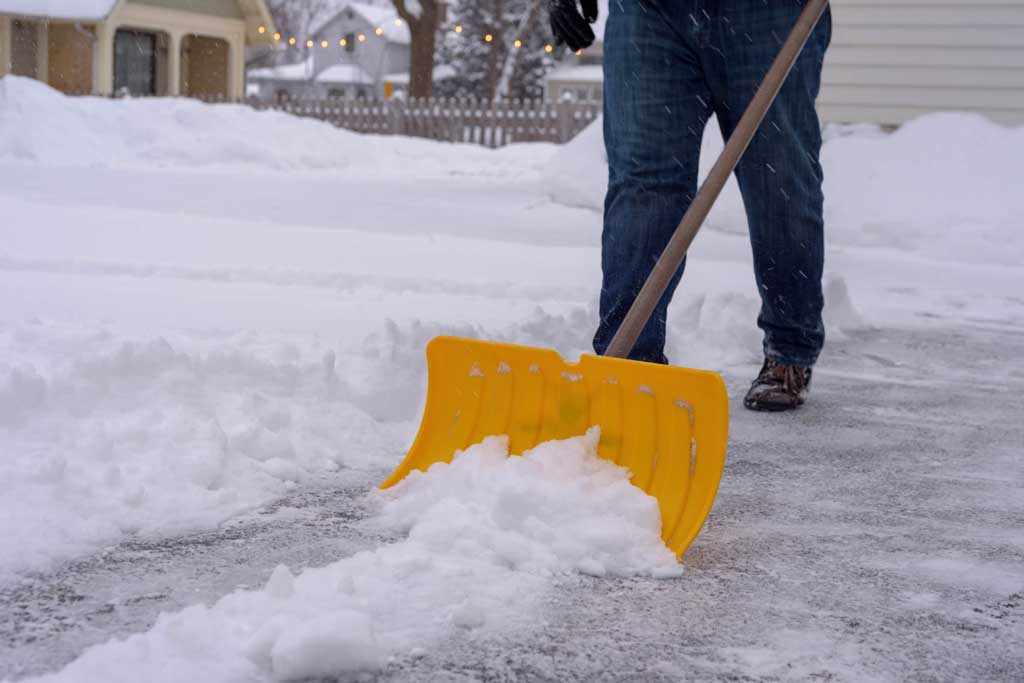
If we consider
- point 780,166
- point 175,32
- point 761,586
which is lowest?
point 761,586

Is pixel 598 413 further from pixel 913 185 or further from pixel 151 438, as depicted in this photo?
pixel 913 185

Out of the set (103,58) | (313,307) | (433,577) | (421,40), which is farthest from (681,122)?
(421,40)

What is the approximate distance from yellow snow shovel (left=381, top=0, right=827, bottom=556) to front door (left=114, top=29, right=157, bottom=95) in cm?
2564

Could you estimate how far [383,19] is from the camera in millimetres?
63875

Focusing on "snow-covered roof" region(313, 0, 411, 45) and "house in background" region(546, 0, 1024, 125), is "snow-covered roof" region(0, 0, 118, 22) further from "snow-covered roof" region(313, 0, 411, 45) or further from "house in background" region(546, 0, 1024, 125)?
"snow-covered roof" region(313, 0, 411, 45)

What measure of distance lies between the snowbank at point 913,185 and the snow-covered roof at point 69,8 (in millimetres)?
16025

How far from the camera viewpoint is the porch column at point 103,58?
23672 mm

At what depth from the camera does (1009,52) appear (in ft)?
32.7

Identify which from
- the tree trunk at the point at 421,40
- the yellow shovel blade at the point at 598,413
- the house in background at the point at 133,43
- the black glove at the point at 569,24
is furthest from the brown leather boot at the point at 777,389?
the tree trunk at the point at 421,40

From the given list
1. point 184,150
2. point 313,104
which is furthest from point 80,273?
point 313,104

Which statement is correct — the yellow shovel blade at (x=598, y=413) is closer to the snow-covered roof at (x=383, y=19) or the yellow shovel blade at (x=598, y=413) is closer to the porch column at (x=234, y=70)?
the porch column at (x=234, y=70)

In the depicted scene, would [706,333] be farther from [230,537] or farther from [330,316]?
[230,537]

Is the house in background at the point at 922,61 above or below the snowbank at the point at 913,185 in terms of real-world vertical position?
above

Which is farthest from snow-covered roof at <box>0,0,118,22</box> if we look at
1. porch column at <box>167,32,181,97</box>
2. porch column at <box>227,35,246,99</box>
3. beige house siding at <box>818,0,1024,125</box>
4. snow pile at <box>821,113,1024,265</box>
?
snow pile at <box>821,113,1024,265</box>
